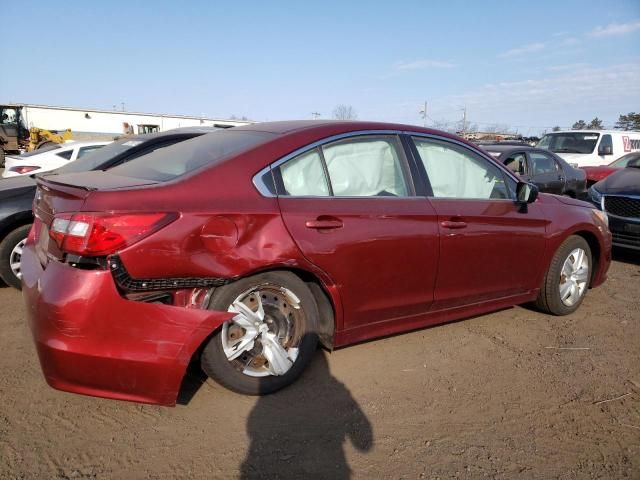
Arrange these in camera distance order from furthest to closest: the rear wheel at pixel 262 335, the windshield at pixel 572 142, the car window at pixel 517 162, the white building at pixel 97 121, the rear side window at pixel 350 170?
1. the white building at pixel 97 121
2. the windshield at pixel 572 142
3. the car window at pixel 517 162
4. the rear side window at pixel 350 170
5. the rear wheel at pixel 262 335

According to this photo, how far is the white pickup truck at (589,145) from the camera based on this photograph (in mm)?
13070

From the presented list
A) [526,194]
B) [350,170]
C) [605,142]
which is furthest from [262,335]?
[605,142]

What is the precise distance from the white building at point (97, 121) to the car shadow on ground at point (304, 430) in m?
36.9

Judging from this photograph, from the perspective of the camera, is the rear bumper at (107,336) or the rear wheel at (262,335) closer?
the rear bumper at (107,336)

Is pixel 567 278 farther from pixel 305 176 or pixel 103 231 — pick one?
pixel 103 231

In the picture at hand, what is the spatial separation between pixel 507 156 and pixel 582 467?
642 cm

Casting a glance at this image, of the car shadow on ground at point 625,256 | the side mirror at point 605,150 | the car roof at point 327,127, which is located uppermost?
the side mirror at point 605,150

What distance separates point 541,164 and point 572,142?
594 centimetres

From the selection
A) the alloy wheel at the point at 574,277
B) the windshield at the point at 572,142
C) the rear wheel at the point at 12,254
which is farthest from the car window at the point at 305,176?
the windshield at the point at 572,142

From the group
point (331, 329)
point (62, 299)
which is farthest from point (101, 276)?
point (331, 329)

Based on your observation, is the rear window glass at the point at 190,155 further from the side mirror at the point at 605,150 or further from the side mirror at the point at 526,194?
the side mirror at the point at 605,150

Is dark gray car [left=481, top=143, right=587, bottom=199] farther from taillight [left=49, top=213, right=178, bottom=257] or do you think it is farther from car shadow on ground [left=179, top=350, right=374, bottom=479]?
taillight [left=49, top=213, right=178, bottom=257]

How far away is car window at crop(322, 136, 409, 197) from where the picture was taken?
10.1ft

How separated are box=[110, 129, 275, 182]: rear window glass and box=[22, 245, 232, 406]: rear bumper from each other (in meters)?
0.74
